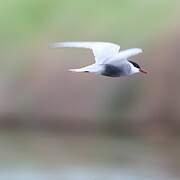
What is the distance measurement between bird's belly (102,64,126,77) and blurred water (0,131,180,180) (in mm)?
249

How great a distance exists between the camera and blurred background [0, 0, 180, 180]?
1781 millimetres

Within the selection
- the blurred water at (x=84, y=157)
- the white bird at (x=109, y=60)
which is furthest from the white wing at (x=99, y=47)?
the blurred water at (x=84, y=157)

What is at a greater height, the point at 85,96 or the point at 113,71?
the point at 113,71

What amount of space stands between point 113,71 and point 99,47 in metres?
0.11

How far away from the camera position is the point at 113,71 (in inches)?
70.1

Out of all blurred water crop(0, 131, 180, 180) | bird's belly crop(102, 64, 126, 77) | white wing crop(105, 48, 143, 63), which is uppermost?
white wing crop(105, 48, 143, 63)

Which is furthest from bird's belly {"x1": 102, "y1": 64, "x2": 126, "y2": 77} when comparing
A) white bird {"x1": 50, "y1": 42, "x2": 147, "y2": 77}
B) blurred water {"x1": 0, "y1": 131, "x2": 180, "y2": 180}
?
blurred water {"x1": 0, "y1": 131, "x2": 180, "y2": 180}

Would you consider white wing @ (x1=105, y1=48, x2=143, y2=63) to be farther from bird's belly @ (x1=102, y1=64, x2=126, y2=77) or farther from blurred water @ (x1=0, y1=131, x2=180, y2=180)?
blurred water @ (x1=0, y1=131, x2=180, y2=180)

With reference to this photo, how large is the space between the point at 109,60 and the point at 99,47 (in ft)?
0.21

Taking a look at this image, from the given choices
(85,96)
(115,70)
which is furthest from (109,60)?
(85,96)

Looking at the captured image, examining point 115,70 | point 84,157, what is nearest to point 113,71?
point 115,70

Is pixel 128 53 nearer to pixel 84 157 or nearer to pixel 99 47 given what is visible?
pixel 99 47

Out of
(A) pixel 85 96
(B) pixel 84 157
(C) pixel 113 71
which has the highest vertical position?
(C) pixel 113 71

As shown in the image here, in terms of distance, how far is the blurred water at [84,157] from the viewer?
1.77m
